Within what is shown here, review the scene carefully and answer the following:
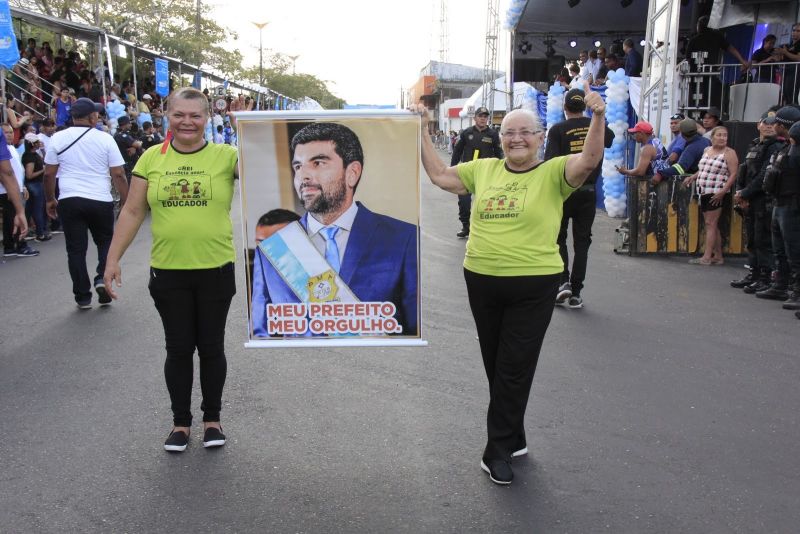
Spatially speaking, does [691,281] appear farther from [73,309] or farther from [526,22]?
[526,22]

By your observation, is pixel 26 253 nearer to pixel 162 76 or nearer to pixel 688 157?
pixel 688 157

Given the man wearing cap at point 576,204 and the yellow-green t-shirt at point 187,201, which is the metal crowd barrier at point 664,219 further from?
the yellow-green t-shirt at point 187,201

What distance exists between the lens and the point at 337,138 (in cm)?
384

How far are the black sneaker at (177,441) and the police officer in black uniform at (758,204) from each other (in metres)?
6.39

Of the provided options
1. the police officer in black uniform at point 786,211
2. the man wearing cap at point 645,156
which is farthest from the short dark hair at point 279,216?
the man wearing cap at point 645,156

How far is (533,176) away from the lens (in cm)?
383

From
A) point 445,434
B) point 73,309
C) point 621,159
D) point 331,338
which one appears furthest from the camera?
point 621,159

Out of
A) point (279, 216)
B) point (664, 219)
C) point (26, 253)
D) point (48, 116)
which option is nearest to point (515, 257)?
point (279, 216)

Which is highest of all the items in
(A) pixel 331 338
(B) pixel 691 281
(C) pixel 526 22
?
(C) pixel 526 22

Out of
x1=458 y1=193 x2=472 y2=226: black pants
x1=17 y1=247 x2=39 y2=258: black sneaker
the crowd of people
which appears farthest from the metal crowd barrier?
x1=17 y1=247 x2=39 y2=258: black sneaker

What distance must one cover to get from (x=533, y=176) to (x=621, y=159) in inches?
463

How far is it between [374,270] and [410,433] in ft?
3.41

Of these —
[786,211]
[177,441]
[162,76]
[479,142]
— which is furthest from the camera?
[162,76]

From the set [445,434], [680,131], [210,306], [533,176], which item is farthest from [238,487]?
[680,131]
